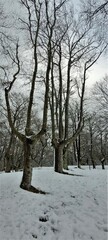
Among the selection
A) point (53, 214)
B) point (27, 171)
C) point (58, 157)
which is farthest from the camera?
point (58, 157)

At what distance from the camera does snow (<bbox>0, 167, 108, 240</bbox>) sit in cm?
403

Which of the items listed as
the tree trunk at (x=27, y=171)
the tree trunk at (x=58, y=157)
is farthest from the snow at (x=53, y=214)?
the tree trunk at (x=58, y=157)

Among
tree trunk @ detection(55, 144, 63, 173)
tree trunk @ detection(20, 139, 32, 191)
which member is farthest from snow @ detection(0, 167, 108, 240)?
tree trunk @ detection(55, 144, 63, 173)

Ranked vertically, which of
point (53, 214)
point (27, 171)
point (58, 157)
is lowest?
point (53, 214)

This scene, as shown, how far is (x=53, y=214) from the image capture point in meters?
4.80

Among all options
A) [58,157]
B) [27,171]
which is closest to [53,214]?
[27,171]

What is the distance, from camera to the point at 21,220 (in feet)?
14.4

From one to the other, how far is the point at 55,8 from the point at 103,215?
8.97 metres

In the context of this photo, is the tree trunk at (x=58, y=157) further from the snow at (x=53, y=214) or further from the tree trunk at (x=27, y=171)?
the tree trunk at (x=27, y=171)

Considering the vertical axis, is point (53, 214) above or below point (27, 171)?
below

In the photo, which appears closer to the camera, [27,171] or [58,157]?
[27,171]

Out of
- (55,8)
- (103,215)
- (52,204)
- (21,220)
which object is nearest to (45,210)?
(52,204)

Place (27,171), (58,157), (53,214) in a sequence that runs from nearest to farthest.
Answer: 1. (53,214)
2. (27,171)
3. (58,157)

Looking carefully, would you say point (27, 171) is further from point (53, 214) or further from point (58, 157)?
point (58, 157)
